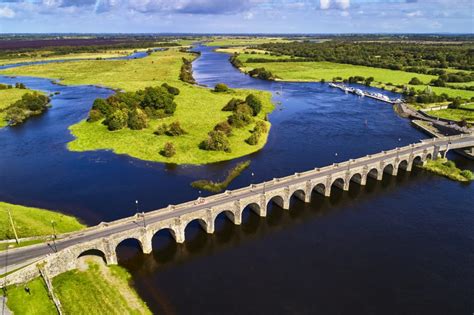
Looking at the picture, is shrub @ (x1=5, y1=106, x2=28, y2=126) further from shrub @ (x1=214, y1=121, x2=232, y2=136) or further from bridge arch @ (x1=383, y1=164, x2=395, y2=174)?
bridge arch @ (x1=383, y1=164, x2=395, y2=174)

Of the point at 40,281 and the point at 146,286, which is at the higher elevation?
the point at 40,281

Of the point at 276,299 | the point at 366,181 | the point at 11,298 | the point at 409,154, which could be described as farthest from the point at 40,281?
the point at 409,154

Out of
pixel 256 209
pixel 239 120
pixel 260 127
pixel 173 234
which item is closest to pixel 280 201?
pixel 256 209

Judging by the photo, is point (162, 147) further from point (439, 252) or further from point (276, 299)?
point (439, 252)

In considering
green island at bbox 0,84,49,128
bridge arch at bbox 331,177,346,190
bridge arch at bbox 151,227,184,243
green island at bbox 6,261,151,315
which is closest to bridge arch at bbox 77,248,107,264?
green island at bbox 6,261,151,315

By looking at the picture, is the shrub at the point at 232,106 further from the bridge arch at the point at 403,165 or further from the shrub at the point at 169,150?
the bridge arch at the point at 403,165

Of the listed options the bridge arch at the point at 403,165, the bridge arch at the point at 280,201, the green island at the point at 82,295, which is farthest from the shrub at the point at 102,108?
the bridge arch at the point at 403,165
